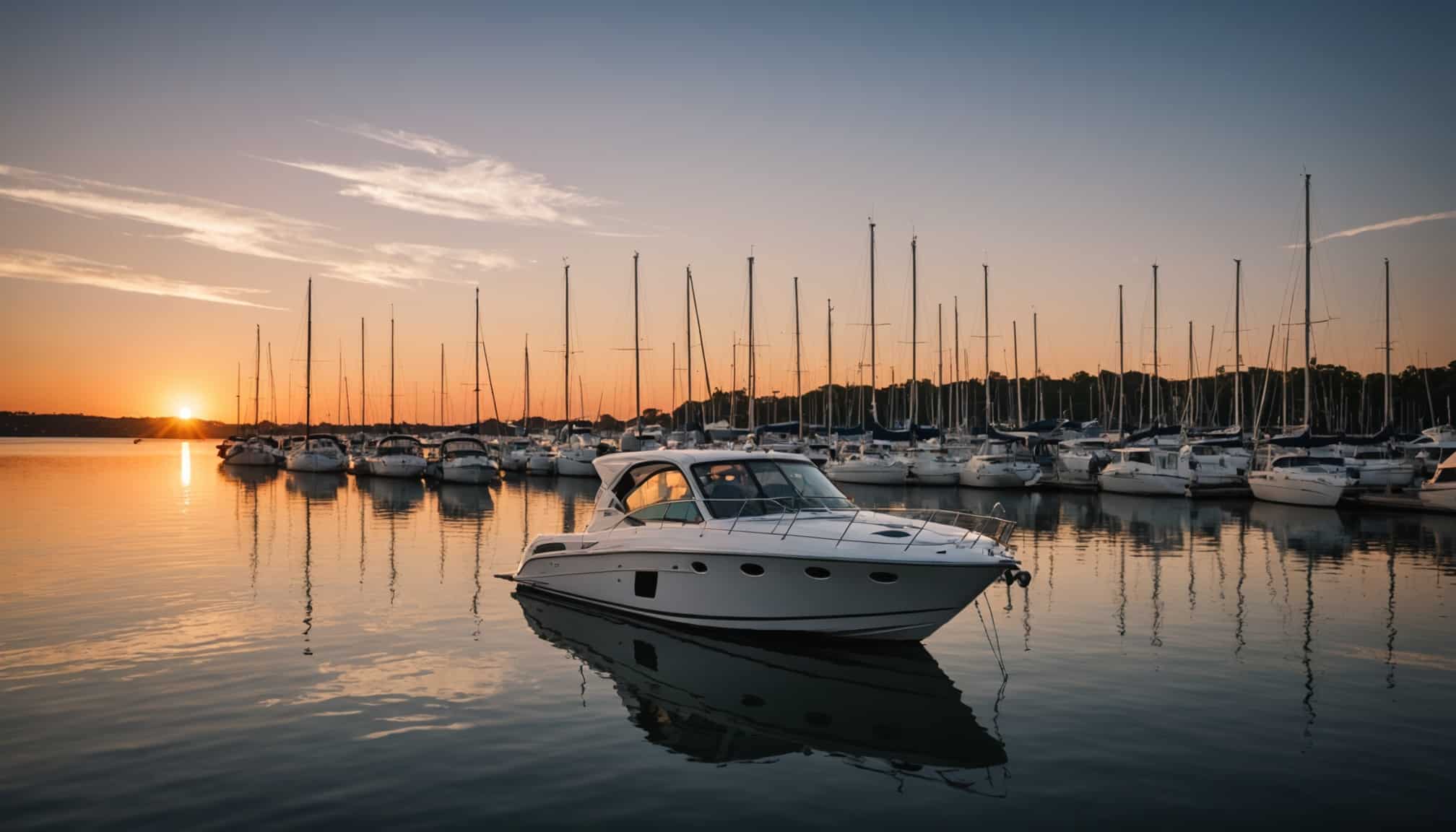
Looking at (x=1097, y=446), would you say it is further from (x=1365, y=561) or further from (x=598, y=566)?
(x=598, y=566)

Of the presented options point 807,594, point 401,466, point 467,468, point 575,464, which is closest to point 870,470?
point 575,464

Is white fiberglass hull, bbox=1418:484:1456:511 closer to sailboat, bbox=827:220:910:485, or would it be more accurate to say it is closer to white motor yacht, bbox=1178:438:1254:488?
white motor yacht, bbox=1178:438:1254:488

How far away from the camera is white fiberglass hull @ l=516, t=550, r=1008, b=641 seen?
40.7ft

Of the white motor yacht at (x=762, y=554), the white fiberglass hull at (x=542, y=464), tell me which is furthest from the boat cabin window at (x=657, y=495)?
the white fiberglass hull at (x=542, y=464)

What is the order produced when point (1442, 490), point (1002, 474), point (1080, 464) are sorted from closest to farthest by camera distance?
point (1442, 490) < point (1002, 474) < point (1080, 464)

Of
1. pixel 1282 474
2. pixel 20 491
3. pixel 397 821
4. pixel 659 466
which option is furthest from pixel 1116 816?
pixel 20 491

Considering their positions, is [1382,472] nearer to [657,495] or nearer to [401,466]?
[657,495]

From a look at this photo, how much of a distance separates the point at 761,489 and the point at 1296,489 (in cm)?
3127

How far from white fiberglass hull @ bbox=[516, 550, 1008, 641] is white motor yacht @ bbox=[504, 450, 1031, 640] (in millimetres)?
17

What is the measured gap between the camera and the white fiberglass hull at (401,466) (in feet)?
188

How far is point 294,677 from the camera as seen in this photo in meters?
11.8

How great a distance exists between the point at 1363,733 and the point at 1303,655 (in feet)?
11.5

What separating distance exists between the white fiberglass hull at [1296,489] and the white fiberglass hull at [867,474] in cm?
1577

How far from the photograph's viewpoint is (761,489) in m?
14.8
